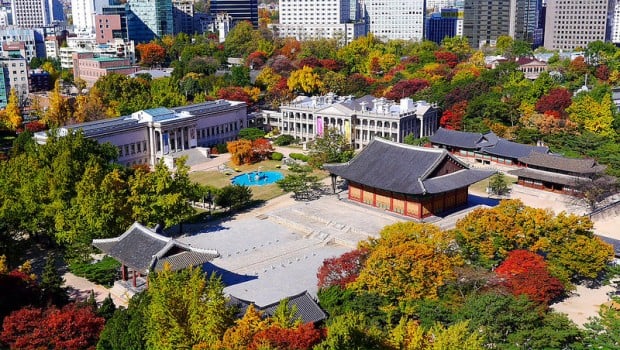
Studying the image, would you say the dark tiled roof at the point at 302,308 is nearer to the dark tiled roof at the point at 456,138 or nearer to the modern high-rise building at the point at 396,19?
the dark tiled roof at the point at 456,138

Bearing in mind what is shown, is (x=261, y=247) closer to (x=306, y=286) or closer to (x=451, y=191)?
(x=306, y=286)

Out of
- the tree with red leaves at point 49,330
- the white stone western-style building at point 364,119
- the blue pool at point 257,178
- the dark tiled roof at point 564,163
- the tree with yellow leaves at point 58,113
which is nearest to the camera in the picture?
the tree with red leaves at point 49,330

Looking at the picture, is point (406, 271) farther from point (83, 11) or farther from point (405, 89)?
point (83, 11)

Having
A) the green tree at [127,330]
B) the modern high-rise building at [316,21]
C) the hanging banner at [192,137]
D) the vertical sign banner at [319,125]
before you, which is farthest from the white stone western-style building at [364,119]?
the modern high-rise building at [316,21]

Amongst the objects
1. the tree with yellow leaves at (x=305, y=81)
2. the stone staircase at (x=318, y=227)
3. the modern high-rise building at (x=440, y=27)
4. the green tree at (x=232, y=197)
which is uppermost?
the modern high-rise building at (x=440, y=27)

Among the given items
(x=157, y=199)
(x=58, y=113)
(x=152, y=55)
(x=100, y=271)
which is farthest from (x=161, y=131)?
(x=152, y=55)

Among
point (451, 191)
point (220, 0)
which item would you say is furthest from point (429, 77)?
point (220, 0)

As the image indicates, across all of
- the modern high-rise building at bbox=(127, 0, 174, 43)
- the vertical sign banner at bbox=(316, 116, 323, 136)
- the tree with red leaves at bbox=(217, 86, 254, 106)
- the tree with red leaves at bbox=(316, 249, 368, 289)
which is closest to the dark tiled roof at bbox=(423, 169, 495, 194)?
the tree with red leaves at bbox=(316, 249, 368, 289)
